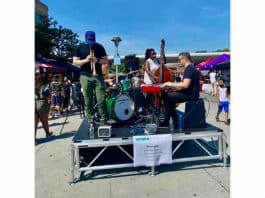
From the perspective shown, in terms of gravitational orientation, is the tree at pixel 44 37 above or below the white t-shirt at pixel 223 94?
above

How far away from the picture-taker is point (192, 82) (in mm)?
4223

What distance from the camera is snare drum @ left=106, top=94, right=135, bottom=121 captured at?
5.00m

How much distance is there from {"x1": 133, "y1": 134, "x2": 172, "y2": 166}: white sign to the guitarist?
808 mm

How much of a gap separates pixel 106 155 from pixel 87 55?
1.52m

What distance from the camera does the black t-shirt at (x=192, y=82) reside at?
418 centimetres

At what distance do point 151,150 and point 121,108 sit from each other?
5.01 ft

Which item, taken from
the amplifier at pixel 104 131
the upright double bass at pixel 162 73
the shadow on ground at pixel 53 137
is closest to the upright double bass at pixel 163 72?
the upright double bass at pixel 162 73

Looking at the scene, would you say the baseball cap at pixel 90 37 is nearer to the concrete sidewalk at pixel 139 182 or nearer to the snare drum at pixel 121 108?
the snare drum at pixel 121 108

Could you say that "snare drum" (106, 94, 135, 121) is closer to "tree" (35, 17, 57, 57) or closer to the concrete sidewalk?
the concrete sidewalk

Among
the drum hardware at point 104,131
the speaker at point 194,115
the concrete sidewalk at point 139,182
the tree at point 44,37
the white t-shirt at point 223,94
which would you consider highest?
the tree at point 44,37

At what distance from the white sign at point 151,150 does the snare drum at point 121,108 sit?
1.43 metres

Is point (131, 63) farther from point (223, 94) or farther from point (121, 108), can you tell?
point (121, 108)
